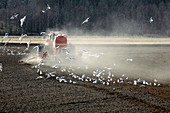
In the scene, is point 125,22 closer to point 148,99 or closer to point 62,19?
point 62,19

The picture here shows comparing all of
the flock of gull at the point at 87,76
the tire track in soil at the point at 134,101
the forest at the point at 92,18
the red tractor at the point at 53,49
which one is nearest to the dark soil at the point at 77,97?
the tire track in soil at the point at 134,101

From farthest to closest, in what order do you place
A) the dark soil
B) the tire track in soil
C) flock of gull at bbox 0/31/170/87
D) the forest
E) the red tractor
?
the forest, the red tractor, flock of gull at bbox 0/31/170/87, the tire track in soil, the dark soil

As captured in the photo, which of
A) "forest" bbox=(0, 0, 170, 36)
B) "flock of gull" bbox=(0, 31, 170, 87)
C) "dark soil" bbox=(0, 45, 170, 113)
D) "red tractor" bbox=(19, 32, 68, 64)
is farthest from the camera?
"forest" bbox=(0, 0, 170, 36)

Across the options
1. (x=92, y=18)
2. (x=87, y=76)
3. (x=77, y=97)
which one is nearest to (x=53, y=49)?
(x=87, y=76)

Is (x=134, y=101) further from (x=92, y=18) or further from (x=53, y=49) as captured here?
(x=92, y=18)

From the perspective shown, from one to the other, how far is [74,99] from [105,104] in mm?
1652

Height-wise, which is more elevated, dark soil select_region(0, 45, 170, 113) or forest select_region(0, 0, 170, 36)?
forest select_region(0, 0, 170, 36)

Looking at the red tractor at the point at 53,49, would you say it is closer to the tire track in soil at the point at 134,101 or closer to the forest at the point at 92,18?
the tire track in soil at the point at 134,101

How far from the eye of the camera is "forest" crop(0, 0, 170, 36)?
83875 millimetres

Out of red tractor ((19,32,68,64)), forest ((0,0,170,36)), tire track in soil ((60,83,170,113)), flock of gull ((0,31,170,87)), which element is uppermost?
forest ((0,0,170,36))

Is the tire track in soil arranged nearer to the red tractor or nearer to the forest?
the red tractor

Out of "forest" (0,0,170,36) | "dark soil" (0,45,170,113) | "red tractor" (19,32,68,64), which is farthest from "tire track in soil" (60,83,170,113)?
"forest" (0,0,170,36)

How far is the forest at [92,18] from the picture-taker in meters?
83.9

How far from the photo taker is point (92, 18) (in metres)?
94.4
